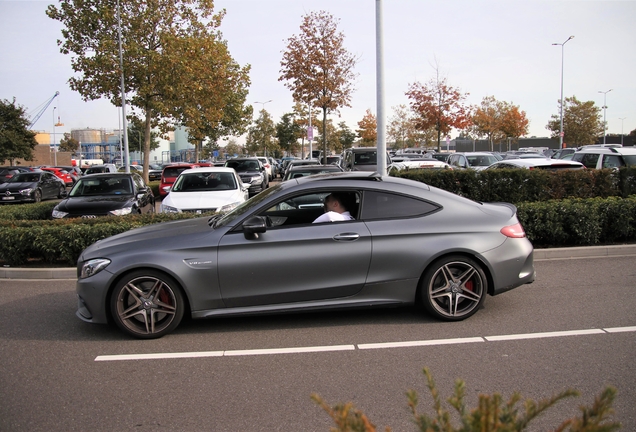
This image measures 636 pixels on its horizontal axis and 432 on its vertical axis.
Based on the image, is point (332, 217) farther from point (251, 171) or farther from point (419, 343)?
point (251, 171)

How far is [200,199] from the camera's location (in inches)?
477

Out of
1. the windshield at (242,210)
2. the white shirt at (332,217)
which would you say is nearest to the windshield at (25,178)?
the windshield at (242,210)

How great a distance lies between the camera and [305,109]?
48406 millimetres

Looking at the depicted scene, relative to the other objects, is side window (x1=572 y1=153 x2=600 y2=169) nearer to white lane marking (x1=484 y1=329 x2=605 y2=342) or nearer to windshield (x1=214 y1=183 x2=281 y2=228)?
white lane marking (x1=484 y1=329 x2=605 y2=342)

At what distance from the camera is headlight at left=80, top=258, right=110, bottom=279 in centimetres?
539

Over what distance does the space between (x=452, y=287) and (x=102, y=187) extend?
1047 centimetres

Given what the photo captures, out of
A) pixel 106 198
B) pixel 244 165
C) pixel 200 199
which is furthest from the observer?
pixel 244 165

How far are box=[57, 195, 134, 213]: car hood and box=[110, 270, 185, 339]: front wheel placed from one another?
7.18 metres

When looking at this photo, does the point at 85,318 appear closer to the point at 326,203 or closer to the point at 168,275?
the point at 168,275

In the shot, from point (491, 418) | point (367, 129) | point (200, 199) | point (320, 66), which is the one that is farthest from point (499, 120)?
point (491, 418)

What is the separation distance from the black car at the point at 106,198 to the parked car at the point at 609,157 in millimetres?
13089

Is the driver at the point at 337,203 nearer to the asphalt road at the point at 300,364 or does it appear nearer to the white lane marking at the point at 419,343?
the asphalt road at the point at 300,364

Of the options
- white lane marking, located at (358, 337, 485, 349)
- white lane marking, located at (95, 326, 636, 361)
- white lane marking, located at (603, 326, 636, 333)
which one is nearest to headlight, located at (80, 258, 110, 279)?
white lane marking, located at (95, 326, 636, 361)

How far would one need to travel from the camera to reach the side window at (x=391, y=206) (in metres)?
5.79
